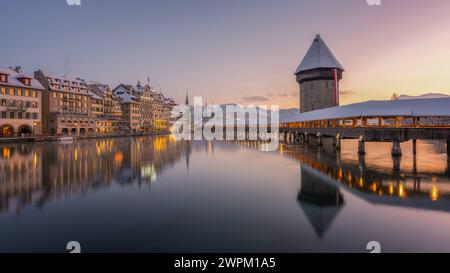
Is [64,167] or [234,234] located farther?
[64,167]

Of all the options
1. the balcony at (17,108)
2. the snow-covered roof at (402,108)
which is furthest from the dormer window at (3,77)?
the snow-covered roof at (402,108)

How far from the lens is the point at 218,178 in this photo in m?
22.6

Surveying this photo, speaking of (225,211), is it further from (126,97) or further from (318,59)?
(126,97)

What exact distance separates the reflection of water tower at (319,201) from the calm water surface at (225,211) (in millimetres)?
51

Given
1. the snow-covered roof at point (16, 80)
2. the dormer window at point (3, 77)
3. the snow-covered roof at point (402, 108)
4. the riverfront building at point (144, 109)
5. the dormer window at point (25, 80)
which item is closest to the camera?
the snow-covered roof at point (402, 108)

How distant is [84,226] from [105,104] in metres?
95.4

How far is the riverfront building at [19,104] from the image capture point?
57.4m

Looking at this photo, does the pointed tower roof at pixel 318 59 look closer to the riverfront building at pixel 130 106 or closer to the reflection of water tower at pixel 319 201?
the reflection of water tower at pixel 319 201

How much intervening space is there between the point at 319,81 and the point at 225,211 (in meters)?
64.6

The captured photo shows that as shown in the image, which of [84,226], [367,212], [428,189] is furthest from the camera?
[428,189]

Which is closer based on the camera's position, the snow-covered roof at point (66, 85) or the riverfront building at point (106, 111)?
the snow-covered roof at point (66, 85)

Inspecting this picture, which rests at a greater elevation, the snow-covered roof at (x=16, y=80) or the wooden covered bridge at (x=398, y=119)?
the snow-covered roof at (x=16, y=80)
